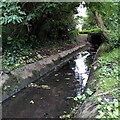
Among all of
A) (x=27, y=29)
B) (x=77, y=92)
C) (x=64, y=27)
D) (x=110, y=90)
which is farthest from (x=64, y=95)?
(x=64, y=27)

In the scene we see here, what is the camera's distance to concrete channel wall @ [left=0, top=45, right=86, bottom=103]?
6082 millimetres

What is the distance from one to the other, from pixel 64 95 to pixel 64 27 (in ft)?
22.1

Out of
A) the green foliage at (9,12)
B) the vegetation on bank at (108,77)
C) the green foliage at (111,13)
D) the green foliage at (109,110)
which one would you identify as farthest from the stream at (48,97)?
the green foliage at (9,12)

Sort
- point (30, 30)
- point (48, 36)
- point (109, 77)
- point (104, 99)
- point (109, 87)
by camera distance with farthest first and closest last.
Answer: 1. point (48, 36)
2. point (30, 30)
3. point (109, 77)
4. point (109, 87)
5. point (104, 99)

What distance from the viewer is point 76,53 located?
42.4 ft

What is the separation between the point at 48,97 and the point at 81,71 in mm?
3201

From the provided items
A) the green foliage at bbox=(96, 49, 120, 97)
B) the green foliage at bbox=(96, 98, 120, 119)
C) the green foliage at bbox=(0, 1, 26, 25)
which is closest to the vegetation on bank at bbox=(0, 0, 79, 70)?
the green foliage at bbox=(0, 1, 26, 25)

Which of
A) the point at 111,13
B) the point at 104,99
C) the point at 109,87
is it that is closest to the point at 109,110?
the point at 104,99

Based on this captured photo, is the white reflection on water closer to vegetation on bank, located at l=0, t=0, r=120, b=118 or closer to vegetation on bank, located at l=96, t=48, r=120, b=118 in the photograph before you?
vegetation on bank, located at l=0, t=0, r=120, b=118

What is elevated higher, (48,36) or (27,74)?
(48,36)

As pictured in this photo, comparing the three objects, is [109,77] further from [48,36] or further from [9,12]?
[48,36]

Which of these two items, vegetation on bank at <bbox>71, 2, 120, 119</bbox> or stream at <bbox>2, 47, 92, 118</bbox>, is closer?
vegetation on bank at <bbox>71, 2, 120, 119</bbox>

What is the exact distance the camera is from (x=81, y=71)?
9055 mm

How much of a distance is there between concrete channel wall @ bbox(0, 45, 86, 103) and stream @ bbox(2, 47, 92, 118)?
15cm
